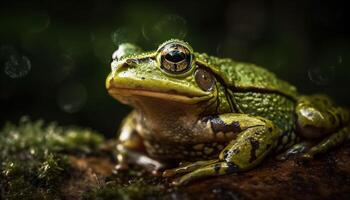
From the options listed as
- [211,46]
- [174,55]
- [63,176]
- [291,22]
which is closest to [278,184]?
[174,55]

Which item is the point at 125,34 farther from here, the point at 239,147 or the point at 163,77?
the point at 239,147

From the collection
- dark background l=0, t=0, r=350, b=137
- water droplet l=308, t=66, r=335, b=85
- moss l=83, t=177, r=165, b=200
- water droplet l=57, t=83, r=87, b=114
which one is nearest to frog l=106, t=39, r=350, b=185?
moss l=83, t=177, r=165, b=200

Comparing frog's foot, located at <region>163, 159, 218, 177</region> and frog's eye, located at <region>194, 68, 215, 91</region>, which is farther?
frog's eye, located at <region>194, 68, 215, 91</region>

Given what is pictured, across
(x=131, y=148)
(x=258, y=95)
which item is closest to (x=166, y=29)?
(x=131, y=148)

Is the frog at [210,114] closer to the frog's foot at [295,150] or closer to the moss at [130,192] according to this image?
the frog's foot at [295,150]

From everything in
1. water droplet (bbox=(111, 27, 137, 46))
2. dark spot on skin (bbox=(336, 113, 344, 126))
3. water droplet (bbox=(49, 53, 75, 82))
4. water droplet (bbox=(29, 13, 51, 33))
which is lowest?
dark spot on skin (bbox=(336, 113, 344, 126))

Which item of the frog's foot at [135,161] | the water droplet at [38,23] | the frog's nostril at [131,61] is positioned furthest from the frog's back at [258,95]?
the water droplet at [38,23]

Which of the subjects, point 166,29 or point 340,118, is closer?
point 340,118

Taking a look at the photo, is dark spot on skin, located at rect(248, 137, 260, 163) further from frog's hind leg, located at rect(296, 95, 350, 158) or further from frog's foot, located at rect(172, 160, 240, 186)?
frog's hind leg, located at rect(296, 95, 350, 158)
